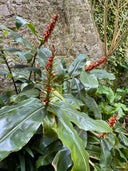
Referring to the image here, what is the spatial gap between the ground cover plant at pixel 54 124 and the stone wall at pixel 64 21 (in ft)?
2.27

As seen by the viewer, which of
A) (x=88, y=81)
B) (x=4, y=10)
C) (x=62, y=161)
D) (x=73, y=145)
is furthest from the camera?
(x=4, y=10)

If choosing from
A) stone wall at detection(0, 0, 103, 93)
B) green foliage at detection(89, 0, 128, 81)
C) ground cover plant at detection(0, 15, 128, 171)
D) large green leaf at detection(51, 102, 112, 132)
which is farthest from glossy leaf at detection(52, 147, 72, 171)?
green foliage at detection(89, 0, 128, 81)

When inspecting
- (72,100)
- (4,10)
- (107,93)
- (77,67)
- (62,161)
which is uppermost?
(4,10)

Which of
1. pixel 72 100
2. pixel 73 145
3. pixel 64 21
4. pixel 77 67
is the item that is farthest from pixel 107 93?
pixel 73 145

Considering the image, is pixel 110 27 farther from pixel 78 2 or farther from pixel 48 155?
pixel 48 155

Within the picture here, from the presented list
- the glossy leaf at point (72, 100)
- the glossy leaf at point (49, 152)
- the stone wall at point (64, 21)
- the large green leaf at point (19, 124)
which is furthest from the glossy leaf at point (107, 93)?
the large green leaf at point (19, 124)

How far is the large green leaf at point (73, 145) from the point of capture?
903 mm

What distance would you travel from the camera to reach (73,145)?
917mm

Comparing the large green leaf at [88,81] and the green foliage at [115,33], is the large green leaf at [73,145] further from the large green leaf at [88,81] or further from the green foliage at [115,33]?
the green foliage at [115,33]

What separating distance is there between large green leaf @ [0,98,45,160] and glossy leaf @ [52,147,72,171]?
23 cm

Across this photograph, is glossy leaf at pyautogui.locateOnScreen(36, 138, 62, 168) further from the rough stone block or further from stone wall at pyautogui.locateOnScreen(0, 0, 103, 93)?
the rough stone block

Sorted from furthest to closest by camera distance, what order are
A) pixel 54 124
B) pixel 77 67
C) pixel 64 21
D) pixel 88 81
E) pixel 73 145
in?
pixel 64 21 → pixel 77 67 → pixel 88 81 → pixel 54 124 → pixel 73 145

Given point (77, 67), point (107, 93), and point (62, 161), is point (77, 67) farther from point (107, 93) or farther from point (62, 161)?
point (107, 93)

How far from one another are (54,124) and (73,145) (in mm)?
142
